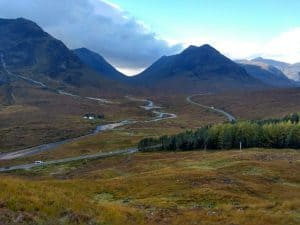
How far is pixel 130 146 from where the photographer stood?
186 m

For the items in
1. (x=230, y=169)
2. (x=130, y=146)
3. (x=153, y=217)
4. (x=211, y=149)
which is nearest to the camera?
(x=153, y=217)

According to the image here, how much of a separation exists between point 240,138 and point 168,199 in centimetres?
9867

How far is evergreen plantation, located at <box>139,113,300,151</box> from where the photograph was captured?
144250mm

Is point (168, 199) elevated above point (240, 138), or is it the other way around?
point (168, 199)

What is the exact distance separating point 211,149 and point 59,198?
120004mm

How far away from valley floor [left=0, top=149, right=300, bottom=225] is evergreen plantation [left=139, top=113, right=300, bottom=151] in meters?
49.9

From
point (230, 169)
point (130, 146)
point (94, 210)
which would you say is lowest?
point (130, 146)

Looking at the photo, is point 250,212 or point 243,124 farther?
point 243,124

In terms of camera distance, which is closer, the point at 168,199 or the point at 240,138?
the point at 168,199

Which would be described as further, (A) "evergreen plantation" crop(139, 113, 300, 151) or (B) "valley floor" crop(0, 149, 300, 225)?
(A) "evergreen plantation" crop(139, 113, 300, 151)

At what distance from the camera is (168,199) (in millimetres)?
54500

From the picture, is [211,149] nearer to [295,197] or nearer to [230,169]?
[230,169]

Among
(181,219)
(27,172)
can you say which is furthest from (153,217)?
(27,172)

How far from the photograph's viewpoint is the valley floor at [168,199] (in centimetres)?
3058
